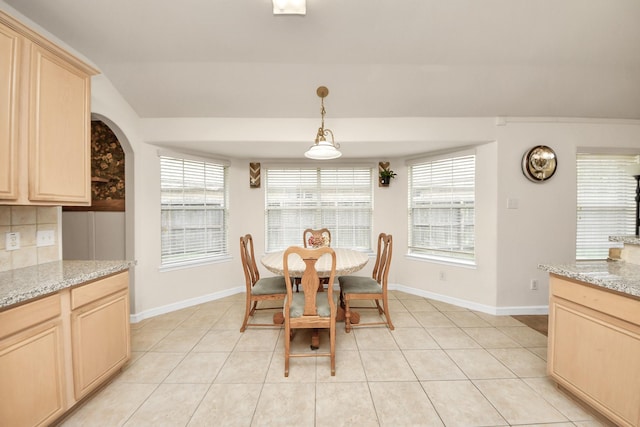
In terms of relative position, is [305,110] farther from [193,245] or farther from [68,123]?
[193,245]

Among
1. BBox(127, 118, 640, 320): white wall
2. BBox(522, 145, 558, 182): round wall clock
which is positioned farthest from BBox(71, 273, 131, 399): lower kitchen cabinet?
BBox(522, 145, 558, 182): round wall clock

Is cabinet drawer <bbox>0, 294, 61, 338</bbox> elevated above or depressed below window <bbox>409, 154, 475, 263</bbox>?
below

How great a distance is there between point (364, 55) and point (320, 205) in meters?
2.23

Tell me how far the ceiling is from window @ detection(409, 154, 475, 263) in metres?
0.79

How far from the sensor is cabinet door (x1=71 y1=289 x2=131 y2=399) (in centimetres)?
158

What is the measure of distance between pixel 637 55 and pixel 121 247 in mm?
5898

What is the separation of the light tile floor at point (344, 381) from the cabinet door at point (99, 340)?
19 cm

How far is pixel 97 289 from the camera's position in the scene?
1.70m

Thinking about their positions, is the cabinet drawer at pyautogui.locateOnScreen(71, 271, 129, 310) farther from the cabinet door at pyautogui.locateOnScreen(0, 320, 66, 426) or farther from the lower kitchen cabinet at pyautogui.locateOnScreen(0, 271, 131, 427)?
the cabinet door at pyautogui.locateOnScreen(0, 320, 66, 426)

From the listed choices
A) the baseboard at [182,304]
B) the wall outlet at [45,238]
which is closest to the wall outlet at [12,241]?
the wall outlet at [45,238]

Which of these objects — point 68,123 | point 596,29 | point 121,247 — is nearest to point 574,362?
point 596,29

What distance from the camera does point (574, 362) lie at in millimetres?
1645

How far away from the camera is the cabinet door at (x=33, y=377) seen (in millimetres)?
1215

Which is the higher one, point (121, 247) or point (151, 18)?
point (151, 18)
